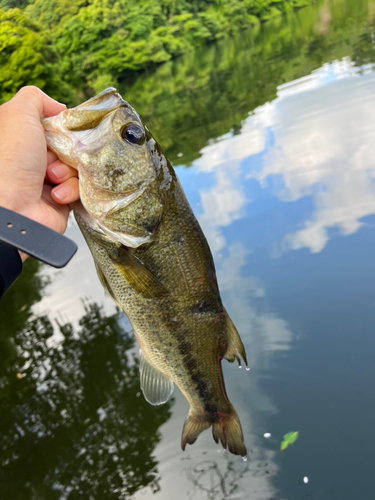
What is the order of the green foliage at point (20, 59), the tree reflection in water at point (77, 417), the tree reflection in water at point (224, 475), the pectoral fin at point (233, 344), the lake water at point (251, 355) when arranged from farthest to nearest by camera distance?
the green foliage at point (20, 59) → the tree reflection in water at point (77, 417) → the lake water at point (251, 355) → the tree reflection in water at point (224, 475) → the pectoral fin at point (233, 344)

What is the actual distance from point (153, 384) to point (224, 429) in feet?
1.74

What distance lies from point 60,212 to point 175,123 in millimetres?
15474

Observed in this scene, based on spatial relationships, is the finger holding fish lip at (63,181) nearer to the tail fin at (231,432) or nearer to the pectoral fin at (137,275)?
the pectoral fin at (137,275)

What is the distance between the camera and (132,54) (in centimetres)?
4866

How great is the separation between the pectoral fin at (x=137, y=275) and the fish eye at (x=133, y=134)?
522 millimetres

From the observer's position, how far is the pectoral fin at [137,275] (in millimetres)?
2139

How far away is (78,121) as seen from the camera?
6.19ft

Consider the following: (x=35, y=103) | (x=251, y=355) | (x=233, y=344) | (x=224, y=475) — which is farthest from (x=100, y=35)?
(x=233, y=344)

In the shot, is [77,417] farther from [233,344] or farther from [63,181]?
[63,181]

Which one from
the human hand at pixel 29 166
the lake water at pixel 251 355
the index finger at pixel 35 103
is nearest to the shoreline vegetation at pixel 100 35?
the lake water at pixel 251 355

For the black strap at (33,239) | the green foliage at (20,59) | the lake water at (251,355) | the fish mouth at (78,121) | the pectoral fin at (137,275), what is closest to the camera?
the black strap at (33,239)

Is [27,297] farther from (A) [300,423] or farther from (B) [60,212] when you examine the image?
(B) [60,212]

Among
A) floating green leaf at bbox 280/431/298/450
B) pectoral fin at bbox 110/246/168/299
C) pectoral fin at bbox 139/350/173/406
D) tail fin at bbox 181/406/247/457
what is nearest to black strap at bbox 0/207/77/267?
pectoral fin at bbox 110/246/168/299

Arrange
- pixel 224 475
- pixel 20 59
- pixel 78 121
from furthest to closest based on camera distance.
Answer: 1. pixel 20 59
2. pixel 224 475
3. pixel 78 121
